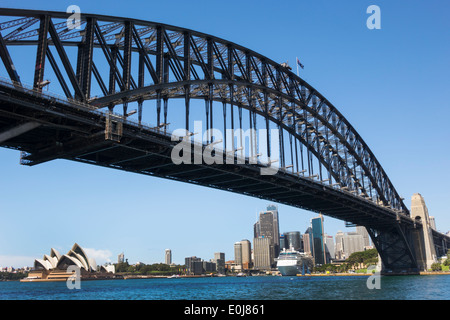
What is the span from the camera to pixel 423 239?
10356 cm

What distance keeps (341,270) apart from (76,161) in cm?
15126

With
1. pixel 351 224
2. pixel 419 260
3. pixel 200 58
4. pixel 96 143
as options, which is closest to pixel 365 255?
pixel 419 260

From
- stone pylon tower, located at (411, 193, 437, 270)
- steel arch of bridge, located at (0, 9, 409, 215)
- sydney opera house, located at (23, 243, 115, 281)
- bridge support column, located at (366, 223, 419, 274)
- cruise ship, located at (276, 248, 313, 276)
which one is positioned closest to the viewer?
steel arch of bridge, located at (0, 9, 409, 215)

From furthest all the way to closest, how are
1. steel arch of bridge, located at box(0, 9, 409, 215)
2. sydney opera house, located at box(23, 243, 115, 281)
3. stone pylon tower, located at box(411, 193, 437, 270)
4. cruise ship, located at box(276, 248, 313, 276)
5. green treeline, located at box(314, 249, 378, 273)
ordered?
1. cruise ship, located at box(276, 248, 313, 276)
2. green treeline, located at box(314, 249, 378, 273)
3. sydney opera house, located at box(23, 243, 115, 281)
4. stone pylon tower, located at box(411, 193, 437, 270)
5. steel arch of bridge, located at box(0, 9, 409, 215)

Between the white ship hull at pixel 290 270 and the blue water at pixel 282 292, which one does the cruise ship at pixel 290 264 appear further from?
the blue water at pixel 282 292

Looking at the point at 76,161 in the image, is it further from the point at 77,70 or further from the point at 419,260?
the point at 419,260

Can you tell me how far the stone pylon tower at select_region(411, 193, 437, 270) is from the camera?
101312mm

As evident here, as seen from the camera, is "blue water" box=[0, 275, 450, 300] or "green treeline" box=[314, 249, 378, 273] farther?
"green treeline" box=[314, 249, 378, 273]

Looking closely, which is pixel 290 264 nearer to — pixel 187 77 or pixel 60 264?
pixel 60 264

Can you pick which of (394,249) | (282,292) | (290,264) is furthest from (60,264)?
(282,292)

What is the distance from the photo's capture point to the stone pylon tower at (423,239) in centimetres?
10131

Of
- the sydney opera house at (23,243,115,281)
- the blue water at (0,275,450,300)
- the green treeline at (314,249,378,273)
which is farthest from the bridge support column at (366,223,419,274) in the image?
the sydney opera house at (23,243,115,281)

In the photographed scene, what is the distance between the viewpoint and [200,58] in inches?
1921

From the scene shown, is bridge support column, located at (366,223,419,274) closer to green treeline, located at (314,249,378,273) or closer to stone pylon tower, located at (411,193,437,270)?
stone pylon tower, located at (411,193,437,270)
